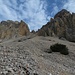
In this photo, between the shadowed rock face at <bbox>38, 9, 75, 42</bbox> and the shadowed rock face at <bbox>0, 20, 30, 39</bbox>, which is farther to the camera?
the shadowed rock face at <bbox>0, 20, 30, 39</bbox>

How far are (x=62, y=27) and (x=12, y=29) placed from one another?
2264cm

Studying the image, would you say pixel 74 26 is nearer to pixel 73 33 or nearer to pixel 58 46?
pixel 73 33

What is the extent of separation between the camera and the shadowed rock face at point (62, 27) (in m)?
47.8

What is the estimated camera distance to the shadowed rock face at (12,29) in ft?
214

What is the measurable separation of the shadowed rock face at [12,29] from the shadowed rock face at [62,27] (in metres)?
15.9

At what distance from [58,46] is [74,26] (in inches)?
942

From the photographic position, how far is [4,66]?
10.6 meters

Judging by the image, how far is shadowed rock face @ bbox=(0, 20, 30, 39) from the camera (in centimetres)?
6519

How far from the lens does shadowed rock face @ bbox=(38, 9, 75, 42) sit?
4781cm

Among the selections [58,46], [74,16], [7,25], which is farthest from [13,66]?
[7,25]

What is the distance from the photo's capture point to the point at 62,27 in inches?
2036

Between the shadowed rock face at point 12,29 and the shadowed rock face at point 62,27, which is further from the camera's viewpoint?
the shadowed rock face at point 12,29

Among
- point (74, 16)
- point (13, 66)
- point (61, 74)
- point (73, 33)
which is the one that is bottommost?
point (61, 74)

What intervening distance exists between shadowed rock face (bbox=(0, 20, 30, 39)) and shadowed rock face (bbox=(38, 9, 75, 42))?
15.9 meters
